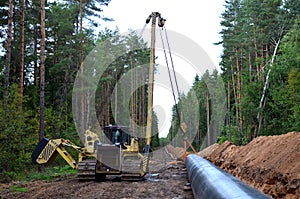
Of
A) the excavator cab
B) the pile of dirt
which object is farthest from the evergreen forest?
the pile of dirt

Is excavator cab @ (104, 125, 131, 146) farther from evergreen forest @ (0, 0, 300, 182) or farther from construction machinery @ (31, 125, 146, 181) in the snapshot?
evergreen forest @ (0, 0, 300, 182)

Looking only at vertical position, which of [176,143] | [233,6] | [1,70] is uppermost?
[233,6]

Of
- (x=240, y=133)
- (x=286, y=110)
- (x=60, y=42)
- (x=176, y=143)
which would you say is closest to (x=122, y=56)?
(x=60, y=42)

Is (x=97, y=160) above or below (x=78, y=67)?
below

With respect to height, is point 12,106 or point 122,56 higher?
point 122,56

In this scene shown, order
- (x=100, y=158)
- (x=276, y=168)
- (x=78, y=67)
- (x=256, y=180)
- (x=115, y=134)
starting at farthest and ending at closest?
(x=78, y=67), (x=115, y=134), (x=100, y=158), (x=256, y=180), (x=276, y=168)

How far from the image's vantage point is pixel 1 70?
24.9 meters

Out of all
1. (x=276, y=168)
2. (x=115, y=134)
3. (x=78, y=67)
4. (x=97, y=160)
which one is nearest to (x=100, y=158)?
(x=97, y=160)

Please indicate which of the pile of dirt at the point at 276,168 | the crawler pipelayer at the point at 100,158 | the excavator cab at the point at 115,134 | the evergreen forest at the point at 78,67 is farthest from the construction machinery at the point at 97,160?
the pile of dirt at the point at 276,168

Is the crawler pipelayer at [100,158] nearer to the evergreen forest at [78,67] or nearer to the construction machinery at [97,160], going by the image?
the construction machinery at [97,160]

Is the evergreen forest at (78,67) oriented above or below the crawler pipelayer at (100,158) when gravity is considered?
above

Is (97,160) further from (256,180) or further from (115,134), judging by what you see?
(256,180)

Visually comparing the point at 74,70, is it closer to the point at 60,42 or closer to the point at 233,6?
the point at 60,42

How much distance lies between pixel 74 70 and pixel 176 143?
66.4 meters
